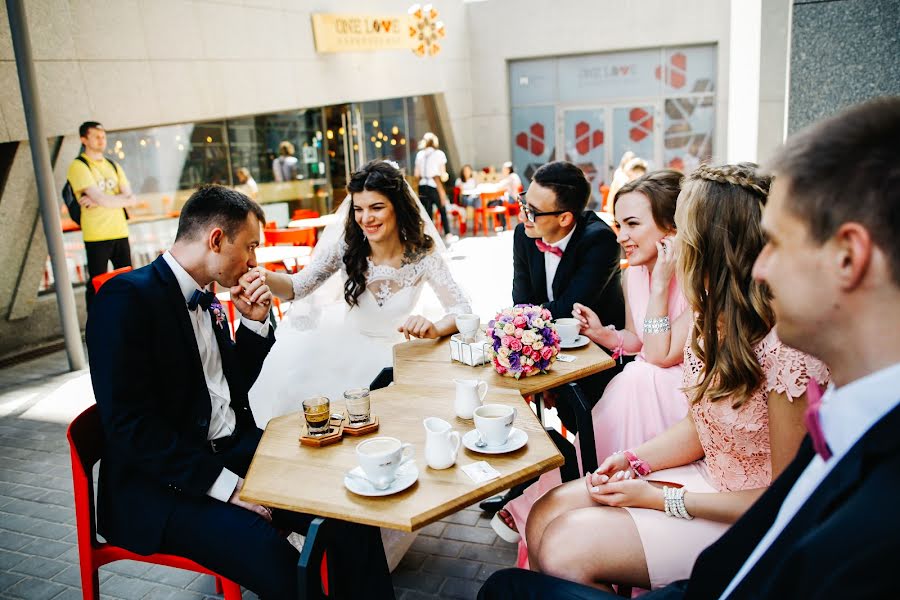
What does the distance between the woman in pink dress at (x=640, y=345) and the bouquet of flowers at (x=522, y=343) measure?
44cm

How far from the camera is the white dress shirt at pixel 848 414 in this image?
1003 millimetres

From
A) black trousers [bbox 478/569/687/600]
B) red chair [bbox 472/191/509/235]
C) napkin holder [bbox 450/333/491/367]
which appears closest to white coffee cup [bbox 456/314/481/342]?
napkin holder [bbox 450/333/491/367]

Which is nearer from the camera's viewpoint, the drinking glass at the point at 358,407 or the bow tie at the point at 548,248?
the drinking glass at the point at 358,407

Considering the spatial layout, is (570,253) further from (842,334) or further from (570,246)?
(842,334)

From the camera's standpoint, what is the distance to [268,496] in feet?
6.51

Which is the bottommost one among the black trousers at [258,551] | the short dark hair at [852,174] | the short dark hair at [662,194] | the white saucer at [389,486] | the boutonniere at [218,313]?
the black trousers at [258,551]

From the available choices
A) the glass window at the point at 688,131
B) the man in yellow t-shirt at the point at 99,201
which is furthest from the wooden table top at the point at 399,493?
the glass window at the point at 688,131

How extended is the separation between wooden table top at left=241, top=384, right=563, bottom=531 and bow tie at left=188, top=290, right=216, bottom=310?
529 mm

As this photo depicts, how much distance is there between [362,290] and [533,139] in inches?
546

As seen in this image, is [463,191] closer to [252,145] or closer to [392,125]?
[392,125]

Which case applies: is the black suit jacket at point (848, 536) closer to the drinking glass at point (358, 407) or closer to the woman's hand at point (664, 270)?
the drinking glass at point (358, 407)

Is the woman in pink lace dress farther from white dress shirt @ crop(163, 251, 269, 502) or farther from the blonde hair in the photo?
white dress shirt @ crop(163, 251, 269, 502)

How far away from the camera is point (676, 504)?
2.05 metres

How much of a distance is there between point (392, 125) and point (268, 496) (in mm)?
13741
